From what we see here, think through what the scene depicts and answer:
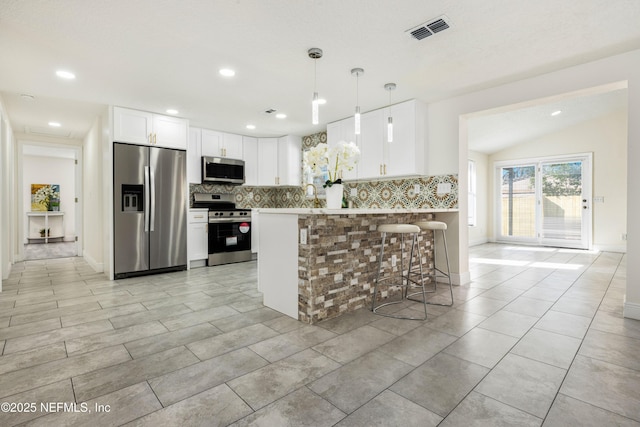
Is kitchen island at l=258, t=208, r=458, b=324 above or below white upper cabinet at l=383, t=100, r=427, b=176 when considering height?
below

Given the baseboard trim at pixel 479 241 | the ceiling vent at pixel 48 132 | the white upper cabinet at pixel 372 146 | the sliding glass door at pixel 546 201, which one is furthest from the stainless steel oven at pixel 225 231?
the sliding glass door at pixel 546 201

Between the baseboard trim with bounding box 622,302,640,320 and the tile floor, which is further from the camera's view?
the baseboard trim with bounding box 622,302,640,320

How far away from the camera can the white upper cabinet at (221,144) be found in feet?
18.1

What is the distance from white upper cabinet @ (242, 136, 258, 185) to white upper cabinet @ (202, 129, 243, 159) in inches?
4.4

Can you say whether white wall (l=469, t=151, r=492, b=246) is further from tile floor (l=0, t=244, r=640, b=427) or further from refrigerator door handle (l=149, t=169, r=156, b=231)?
refrigerator door handle (l=149, t=169, r=156, b=231)

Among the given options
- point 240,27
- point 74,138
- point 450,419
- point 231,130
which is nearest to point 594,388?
point 450,419

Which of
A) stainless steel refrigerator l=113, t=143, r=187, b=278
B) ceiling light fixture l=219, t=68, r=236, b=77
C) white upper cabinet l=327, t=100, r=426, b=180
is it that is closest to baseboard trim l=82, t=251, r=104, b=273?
stainless steel refrigerator l=113, t=143, r=187, b=278

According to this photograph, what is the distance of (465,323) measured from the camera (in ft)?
8.53

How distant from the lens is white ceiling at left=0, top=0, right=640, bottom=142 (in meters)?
2.20

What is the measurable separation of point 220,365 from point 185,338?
56 cm

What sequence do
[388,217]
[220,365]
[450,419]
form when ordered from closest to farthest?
[450,419]
[220,365]
[388,217]

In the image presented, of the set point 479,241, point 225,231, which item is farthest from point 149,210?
point 479,241

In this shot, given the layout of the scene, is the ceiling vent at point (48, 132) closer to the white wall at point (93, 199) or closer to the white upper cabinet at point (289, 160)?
the white wall at point (93, 199)

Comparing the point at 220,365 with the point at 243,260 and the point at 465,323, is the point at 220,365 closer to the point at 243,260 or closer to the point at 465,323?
the point at 465,323
